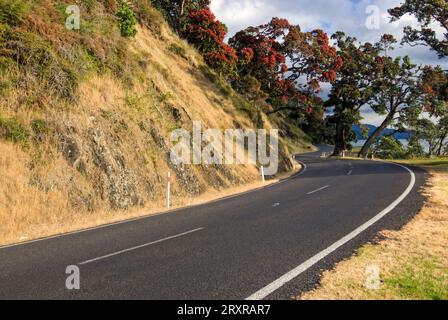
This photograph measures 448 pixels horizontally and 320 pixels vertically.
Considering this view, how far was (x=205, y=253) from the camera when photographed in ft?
23.0

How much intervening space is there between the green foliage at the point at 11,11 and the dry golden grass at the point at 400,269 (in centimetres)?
1299

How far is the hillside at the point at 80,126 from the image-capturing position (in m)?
10.6

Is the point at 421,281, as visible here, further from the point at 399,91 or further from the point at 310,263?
the point at 399,91

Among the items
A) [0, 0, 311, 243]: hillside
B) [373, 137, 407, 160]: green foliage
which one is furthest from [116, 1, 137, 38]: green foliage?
[373, 137, 407, 160]: green foliage

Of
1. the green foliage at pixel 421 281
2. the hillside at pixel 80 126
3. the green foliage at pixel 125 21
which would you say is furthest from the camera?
the green foliage at pixel 125 21

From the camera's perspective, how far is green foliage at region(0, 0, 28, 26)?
12.9 m

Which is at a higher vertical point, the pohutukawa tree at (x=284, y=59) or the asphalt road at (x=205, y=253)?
the pohutukawa tree at (x=284, y=59)

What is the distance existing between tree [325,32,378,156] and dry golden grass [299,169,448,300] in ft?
131

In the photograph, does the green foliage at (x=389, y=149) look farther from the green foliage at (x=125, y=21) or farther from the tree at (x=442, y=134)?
the green foliage at (x=125, y=21)

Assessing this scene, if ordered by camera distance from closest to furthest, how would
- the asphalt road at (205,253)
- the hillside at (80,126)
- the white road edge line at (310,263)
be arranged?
the white road edge line at (310,263), the asphalt road at (205,253), the hillside at (80,126)

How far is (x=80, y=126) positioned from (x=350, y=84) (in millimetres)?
40015

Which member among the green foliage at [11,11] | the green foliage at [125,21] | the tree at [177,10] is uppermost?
the tree at [177,10]

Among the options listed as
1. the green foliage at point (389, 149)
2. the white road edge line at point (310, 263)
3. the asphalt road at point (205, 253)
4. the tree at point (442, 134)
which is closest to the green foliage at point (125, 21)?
the asphalt road at point (205, 253)
